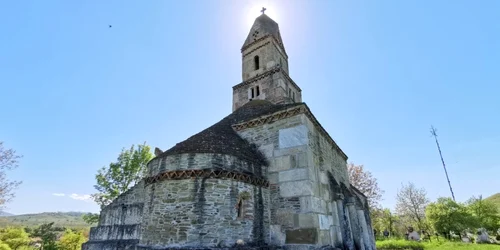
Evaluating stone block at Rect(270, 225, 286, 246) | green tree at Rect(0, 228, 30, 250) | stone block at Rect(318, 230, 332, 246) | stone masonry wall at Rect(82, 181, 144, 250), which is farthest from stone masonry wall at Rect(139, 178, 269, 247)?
green tree at Rect(0, 228, 30, 250)

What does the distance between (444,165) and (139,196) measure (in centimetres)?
4390

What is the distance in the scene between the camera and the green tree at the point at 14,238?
79.8ft

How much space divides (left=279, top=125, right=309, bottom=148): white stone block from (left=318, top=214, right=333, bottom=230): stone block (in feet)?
9.36

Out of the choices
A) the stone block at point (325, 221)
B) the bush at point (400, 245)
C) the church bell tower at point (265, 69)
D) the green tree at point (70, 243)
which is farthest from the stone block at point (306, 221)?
the green tree at point (70, 243)

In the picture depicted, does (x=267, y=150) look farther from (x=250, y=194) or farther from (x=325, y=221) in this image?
(x=325, y=221)

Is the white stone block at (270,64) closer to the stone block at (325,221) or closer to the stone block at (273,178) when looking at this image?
the stone block at (273,178)

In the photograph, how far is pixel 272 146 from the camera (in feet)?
34.2

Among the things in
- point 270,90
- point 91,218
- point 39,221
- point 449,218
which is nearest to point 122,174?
point 91,218

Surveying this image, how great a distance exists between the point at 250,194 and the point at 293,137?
2930mm

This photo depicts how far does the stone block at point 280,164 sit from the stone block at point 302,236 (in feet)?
7.74

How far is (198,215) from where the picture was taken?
764 centimetres

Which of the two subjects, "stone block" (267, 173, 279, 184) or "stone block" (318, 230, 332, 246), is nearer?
"stone block" (318, 230, 332, 246)

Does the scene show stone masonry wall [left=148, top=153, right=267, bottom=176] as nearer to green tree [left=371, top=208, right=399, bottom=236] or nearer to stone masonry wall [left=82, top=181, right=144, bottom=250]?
stone masonry wall [left=82, top=181, right=144, bottom=250]

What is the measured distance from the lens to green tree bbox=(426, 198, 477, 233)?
25.9m
